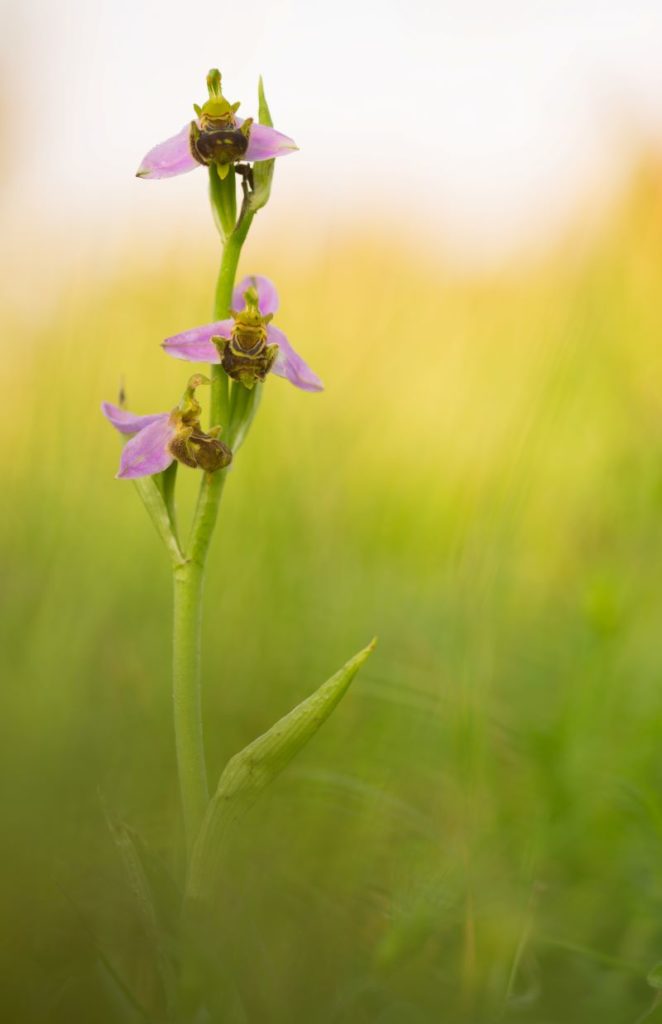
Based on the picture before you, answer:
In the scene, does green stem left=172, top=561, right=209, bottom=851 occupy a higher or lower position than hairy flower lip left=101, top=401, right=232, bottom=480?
lower

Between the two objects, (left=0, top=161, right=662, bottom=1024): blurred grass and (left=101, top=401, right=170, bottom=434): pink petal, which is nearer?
(left=0, top=161, right=662, bottom=1024): blurred grass

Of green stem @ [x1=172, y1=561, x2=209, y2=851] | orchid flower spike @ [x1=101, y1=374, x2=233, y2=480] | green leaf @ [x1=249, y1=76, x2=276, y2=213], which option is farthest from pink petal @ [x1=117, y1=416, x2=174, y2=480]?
green leaf @ [x1=249, y1=76, x2=276, y2=213]

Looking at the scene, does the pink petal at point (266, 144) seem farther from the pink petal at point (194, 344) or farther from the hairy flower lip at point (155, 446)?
the hairy flower lip at point (155, 446)

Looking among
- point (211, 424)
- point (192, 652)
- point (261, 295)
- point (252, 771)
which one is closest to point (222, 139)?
point (261, 295)

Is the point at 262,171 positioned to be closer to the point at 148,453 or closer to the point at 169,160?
the point at 169,160

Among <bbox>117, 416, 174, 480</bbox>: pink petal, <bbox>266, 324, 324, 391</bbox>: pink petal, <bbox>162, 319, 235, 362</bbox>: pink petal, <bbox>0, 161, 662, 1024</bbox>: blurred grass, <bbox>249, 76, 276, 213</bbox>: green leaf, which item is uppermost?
<bbox>249, 76, 276, 213</bbox>: green leaf

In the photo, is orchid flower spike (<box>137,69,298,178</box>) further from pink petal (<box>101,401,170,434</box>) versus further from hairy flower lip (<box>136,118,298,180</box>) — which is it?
pink petal (<box>101,401,170,434</box>)

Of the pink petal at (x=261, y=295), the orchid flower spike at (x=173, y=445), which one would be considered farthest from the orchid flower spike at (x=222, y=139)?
the orchid flower spike at (x=173, y=445)
